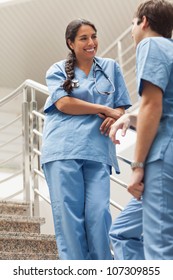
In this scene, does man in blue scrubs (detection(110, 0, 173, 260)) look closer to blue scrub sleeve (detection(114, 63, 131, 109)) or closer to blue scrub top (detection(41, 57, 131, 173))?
blue scrub top (detection(41, 57, 131, 173))

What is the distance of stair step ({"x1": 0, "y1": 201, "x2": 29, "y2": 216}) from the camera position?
2.85 m

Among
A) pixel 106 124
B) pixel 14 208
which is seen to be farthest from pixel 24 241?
pixel 106 124

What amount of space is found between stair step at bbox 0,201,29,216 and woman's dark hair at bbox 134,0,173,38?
5.49 ft

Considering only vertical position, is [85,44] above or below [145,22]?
below

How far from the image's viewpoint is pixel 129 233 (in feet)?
4.91

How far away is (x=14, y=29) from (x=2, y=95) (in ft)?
3.46

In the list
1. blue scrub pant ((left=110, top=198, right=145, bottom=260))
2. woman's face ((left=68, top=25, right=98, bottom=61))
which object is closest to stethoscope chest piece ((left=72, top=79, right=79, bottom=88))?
woman's face ((left=68, top=25, right=98, bottom=61))

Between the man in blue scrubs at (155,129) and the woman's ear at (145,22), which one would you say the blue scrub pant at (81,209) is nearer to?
the man in blue scrubs at (155,129)

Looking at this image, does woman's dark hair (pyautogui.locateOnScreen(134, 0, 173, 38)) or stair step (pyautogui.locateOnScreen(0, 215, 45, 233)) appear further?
stair step (pyautogui.locateOnScreen(0, 215, 45, 233))

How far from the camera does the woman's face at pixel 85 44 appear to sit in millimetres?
2035

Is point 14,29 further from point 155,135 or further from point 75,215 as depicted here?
point 155,135

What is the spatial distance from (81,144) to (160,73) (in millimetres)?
694

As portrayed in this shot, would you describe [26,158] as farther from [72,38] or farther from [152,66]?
[152,66]

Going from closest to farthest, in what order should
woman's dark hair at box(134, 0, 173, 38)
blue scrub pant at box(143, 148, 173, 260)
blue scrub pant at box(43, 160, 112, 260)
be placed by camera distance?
1. blue scrub pant at box(143, 148, 173, 260)
2. woman's dark hair at box(134, 0, 173, 38)
3. blue scrub pant at box(43, 160, 112, 260)
